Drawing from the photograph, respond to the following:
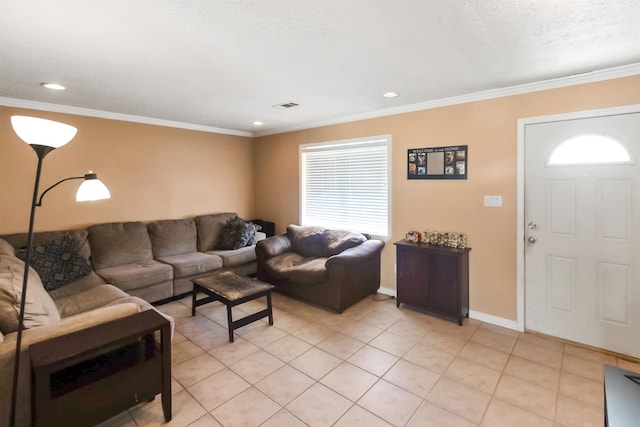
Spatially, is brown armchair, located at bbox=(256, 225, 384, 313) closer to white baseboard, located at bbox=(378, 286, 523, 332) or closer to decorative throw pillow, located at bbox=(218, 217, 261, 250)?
decorative throw pillow, located at bbox=(218, 217, 261, 250)

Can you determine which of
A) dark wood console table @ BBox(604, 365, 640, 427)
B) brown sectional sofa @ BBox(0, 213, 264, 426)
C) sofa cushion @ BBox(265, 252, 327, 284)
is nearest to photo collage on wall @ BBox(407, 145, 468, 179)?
sofa cushion @ BBox(265, 252, 327, 284)

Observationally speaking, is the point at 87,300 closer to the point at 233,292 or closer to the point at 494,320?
the point at 233,292

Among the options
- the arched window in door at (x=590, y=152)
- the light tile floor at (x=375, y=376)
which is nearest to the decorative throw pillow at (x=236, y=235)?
the light tile floor at (x=375, y=376)

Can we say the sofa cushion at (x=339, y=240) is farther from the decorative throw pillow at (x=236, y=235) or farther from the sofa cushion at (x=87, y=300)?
the sofa cushion at (x=87, y=300)

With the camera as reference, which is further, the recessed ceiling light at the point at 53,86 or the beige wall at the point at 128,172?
the beige wall at the point at 128,172

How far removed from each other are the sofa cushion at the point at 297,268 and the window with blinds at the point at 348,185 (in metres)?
0.82

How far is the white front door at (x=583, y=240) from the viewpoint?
2.55 metres

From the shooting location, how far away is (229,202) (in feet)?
17.7

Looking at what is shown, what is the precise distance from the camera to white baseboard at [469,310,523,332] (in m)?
3.14

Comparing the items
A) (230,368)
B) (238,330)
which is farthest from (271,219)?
(230,368)

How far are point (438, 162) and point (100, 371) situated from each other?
3.50 m

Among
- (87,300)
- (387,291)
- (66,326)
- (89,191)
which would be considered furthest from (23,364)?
(387,291)

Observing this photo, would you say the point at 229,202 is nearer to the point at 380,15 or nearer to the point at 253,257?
the point at 253,257

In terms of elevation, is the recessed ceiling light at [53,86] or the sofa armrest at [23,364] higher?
the recessed ceiling light at [53,86]
